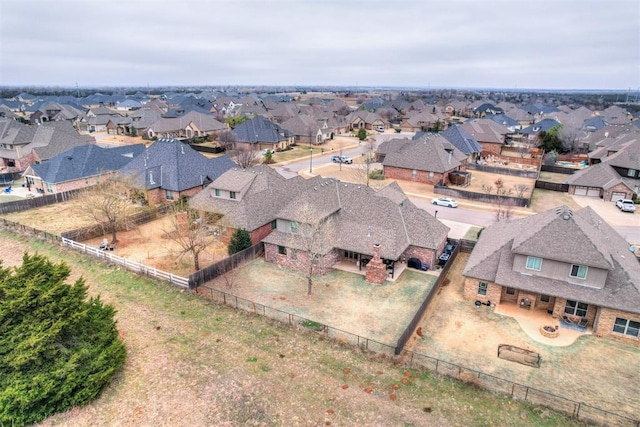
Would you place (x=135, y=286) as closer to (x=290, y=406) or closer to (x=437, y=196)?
(x=290, y=406)

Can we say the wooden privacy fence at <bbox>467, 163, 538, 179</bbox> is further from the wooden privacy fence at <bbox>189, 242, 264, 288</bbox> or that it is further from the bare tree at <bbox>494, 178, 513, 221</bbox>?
the wooden privacy fence at <bbox>189, 242, 264, 288</bbox>

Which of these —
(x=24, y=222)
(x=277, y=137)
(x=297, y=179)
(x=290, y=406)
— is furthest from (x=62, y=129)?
(x=290, y=406)

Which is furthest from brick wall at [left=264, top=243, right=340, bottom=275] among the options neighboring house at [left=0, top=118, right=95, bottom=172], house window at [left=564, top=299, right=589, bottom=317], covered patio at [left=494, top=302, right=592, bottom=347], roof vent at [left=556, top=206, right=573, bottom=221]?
neighboring house at [left=0, top=118, right=95, bottom=172]

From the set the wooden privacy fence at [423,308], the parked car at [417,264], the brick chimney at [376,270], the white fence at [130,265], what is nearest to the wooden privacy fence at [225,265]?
the white fence at [130,265]

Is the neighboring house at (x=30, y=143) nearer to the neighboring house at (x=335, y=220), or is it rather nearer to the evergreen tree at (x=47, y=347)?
the neighboring house at (x=335, y=220)

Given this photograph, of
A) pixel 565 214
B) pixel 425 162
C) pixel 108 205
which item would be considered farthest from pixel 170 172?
pixel 565 214

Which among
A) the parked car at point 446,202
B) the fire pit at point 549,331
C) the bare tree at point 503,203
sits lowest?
the fire pit at point 549,331
